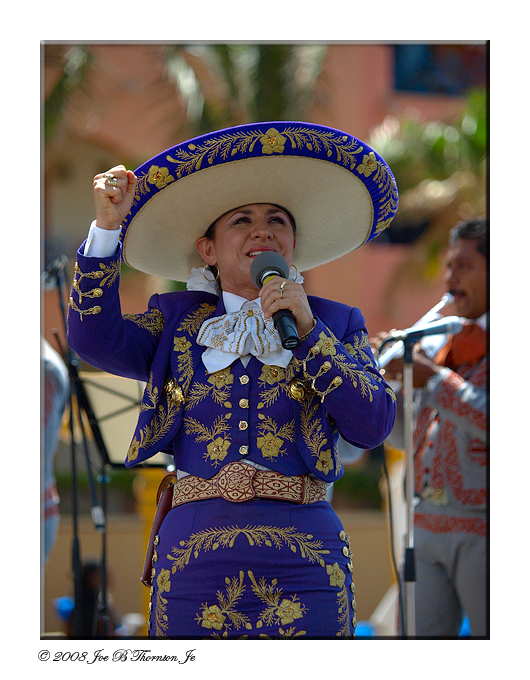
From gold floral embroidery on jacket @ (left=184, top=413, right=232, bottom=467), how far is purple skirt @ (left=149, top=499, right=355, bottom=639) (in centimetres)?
13

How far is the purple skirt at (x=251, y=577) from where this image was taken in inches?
87.7

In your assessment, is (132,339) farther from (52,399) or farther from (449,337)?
(449,337)

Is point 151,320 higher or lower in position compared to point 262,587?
higher

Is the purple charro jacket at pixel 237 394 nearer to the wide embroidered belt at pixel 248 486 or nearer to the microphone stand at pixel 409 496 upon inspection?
the wide embroidered belt at pixel 248 486

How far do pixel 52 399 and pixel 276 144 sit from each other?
247cm

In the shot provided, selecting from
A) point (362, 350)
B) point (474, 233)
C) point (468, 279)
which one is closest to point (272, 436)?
point (362, 350)

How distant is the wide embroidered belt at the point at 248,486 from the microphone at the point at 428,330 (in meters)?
1.31

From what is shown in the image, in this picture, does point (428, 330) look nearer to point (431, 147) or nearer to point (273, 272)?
point (273, 272)

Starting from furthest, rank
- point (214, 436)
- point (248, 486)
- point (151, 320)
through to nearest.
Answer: point (151, 320)
point (214, 436)
point (248, 486)

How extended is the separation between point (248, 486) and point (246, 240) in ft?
2.57

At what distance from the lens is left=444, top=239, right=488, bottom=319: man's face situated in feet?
14.2

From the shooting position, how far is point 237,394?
2.42 meters

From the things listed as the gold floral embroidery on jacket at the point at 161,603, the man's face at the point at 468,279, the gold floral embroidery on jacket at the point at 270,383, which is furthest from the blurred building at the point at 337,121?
the gold floral embroidery on jacket at the point at 161,603
